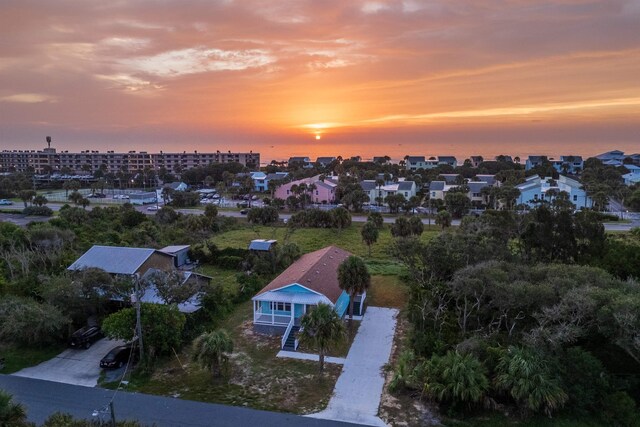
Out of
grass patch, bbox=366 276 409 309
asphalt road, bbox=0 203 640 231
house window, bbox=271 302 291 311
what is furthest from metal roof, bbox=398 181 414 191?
house window, bbox=271 302 291 311

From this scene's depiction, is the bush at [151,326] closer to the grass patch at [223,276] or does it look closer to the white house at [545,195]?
the grass patch at [223,276]

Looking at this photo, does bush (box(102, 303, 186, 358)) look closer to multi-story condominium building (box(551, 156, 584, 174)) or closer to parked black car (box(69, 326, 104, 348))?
parked black car (box(69, 326, 104, 348))

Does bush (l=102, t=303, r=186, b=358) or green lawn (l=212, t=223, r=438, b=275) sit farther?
green lawn (l=212, t=223, r=438, b=275)

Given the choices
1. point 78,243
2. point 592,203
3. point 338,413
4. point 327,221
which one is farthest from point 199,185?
point 338,413

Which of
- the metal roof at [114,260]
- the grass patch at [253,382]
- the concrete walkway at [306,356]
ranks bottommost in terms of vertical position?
the grass patch at [253,382]

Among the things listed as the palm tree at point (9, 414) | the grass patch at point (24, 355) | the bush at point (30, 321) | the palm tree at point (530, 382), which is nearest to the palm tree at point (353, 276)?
the palm tree at point (530, 382)

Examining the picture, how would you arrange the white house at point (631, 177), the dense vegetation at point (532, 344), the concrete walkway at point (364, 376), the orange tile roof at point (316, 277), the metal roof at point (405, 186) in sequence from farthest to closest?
the white house at point (631, 177), the metal roof at point (405, 186), the orange tile roof at point (316, 277), the concrete walkway at point (364, 376), the dense vegetation at point (532, 344)
